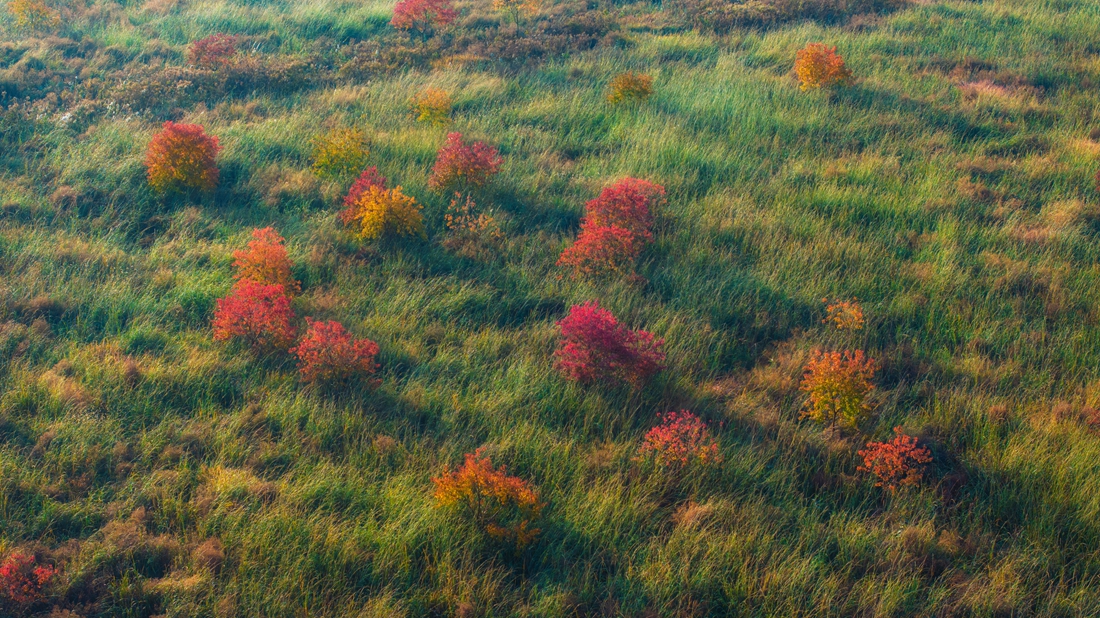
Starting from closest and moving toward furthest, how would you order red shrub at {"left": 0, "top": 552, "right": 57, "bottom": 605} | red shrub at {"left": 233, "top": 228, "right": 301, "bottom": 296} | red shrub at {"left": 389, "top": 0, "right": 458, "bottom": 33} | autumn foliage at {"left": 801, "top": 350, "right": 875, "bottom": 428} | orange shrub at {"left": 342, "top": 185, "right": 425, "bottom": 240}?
red shrub at {"left": 0, "top": 552, "right": 57, "bottom": 605} → autumn foliage at {"left": 801, "top": 350, "right": 875, "bottom": 428} → red shrub at {"left": 233, "top": 228, "right": 301, "bottom": 296} → orange shrub at {"left": 342, "top": 185, "right": 425, "bottom": 240} → red shrub at {"left": 389, "top": 0, "right": 458, "bottom": 33}

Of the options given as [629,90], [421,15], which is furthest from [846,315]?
[421,15]

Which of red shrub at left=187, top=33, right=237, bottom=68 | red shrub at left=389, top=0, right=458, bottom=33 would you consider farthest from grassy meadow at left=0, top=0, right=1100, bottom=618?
→ red shrub at left=389, top=0, right=458, bottom=33

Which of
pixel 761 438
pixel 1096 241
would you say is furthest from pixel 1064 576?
pixel 1096 241

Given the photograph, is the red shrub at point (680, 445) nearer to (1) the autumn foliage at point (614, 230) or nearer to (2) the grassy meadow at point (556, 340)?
(2) the grassy meadow at point (556, 340)

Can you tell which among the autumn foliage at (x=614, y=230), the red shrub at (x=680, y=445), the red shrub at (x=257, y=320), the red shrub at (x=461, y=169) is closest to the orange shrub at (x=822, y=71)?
the autumn foliage at (x=614, y=230)

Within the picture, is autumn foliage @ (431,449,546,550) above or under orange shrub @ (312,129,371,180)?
under

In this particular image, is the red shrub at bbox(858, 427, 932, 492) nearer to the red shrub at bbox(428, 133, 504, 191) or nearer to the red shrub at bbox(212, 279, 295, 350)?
the red shrub at bbox(212, 279, 295, 350)

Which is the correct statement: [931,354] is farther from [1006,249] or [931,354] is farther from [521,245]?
[521,245]
